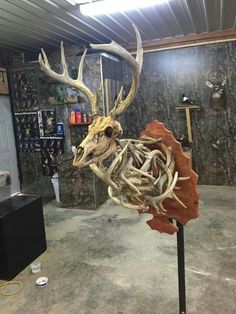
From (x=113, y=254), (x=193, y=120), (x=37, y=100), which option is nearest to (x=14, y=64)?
(x=37, y=100)

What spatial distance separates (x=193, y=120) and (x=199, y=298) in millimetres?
3801

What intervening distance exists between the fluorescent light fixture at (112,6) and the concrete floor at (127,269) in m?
2.88

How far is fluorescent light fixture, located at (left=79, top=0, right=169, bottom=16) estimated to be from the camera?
3.37 metres

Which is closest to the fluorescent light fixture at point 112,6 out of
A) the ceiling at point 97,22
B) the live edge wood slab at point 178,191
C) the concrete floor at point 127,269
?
the ceiling at point 97,22

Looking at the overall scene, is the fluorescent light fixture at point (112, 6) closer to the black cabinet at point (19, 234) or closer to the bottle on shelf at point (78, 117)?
the bottle on shelf at point (78, 117)

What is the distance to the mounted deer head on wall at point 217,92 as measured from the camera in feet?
17.3

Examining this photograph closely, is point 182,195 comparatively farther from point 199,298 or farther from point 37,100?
point 37,100

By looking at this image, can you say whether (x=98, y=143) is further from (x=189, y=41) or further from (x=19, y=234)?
(x=189, y=41)

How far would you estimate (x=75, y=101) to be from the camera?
16.9ft

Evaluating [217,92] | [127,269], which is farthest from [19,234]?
[217,92]

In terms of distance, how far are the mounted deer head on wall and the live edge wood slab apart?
12.3ft

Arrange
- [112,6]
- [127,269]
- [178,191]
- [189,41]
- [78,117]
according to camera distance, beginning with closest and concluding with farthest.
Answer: [178,191] → [127,269] → [112,6] → [78,117] → [189,41]

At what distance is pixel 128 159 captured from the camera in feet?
5.81

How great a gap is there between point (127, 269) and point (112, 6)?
10.2 feet
